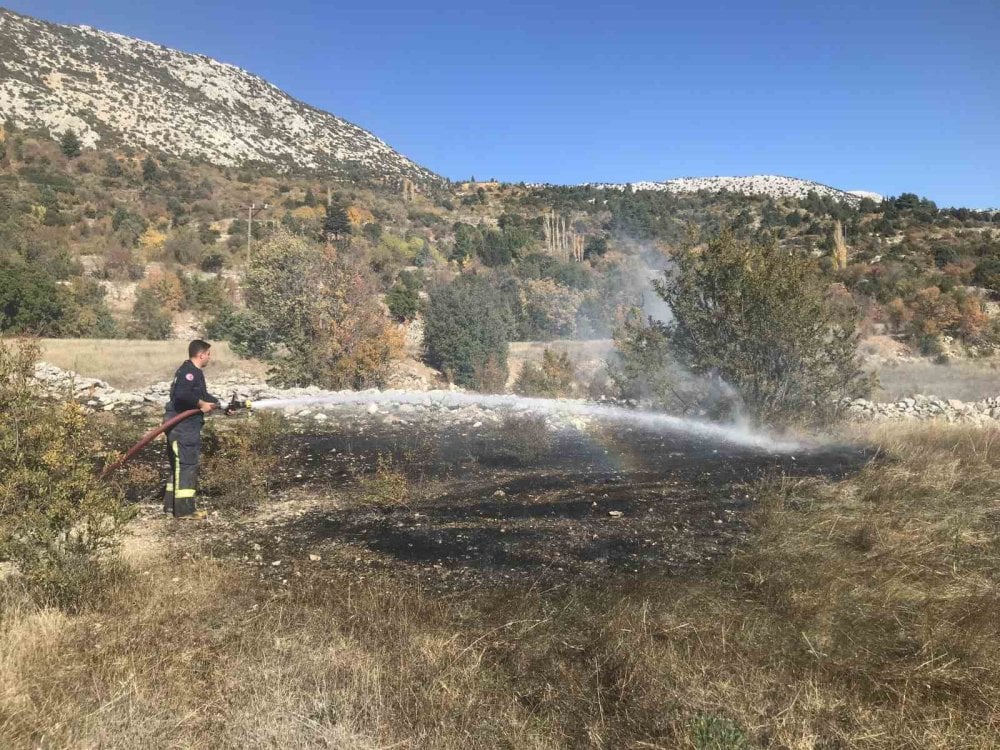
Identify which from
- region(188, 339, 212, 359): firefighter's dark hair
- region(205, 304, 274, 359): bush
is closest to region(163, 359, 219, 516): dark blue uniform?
region(188, 339, 212, 359): firefighter's dark hair

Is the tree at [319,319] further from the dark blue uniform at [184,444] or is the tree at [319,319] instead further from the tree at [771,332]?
the dark blue uniform at [184,444]

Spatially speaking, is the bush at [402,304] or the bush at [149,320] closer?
the bush at [149,320]

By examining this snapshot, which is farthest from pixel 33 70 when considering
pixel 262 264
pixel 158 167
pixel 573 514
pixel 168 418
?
pixel 573 514

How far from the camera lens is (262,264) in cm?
1683

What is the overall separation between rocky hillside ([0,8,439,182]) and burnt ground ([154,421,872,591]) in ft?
179

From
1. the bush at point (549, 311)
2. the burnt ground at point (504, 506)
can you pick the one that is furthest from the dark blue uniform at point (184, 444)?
the bush at point (549, 311)

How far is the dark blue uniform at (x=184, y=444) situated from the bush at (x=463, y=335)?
1374 cm

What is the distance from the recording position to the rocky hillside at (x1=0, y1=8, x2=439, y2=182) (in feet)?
165

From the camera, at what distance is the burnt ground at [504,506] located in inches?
203

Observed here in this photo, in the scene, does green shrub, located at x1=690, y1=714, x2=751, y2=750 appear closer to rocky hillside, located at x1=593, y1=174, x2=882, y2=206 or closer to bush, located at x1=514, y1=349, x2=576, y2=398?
bush, located at x1=514, y1=349, x2=576, y2=398

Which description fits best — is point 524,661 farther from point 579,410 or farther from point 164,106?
point 164,106

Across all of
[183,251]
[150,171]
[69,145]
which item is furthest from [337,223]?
[69,145]

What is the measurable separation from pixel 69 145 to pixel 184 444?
5160cm

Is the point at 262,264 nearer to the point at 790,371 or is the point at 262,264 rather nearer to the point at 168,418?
the point at 168,418
